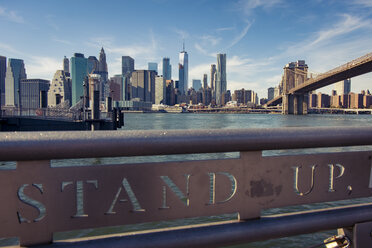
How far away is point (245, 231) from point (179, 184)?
0.46 metres

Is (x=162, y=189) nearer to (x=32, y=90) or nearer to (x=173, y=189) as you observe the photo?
(x=173, y=189)

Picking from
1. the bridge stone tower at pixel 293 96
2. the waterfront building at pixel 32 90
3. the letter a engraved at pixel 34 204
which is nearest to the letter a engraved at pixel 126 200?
the letter a engraved at pixel 34 204

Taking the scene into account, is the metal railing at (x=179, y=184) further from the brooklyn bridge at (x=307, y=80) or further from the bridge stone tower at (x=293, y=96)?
the bridge stone tower at (x=293, y=96)

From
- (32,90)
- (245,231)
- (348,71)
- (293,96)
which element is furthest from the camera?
(32,90)

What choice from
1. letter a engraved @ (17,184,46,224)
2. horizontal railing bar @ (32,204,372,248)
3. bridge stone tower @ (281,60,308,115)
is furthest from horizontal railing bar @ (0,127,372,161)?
bridge stone tower @ (281,60,308,115)

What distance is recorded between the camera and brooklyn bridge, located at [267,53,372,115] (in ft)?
171

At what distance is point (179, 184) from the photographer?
1.50m


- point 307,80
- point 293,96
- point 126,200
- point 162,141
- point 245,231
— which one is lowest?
point 245,231

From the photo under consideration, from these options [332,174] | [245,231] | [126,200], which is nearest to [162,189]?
[126,200]

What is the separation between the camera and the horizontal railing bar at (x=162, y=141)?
1286mm

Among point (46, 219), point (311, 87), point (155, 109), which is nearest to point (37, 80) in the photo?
point (155, 109)

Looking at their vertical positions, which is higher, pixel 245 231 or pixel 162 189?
pixel 162 189

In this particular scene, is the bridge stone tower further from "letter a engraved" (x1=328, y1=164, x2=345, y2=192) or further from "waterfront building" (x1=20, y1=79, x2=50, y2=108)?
"waterfront building" (x1=20, y1=79, x2=50, y2=108)

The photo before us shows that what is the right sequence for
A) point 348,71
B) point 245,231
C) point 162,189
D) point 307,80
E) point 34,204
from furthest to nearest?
point 307,80 → point 348,71 → point 245,231 → point 162,189 → point 34,204
